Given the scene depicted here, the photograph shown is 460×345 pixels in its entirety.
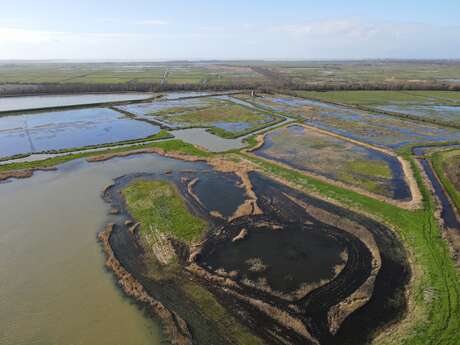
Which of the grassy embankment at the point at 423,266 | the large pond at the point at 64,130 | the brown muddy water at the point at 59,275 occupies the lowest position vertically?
the brown muddy water at the point at 59,275

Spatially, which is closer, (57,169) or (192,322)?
(192,322)

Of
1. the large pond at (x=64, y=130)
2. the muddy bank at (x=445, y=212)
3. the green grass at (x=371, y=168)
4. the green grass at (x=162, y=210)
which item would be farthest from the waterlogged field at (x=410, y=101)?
the green grass at (x=162, y=210)

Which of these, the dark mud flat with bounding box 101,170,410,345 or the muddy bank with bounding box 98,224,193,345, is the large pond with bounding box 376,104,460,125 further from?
the muddy bank with bounding box 98,224,193,345

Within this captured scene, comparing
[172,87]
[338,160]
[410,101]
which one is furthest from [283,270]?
[172,87]

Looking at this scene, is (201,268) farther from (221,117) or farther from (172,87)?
(172,87)

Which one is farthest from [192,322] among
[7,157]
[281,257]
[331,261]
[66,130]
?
[66,130]

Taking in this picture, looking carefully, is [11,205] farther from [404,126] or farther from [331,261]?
[404,126]

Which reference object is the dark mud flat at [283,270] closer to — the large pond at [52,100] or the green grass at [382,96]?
the large pond at [52,100]
